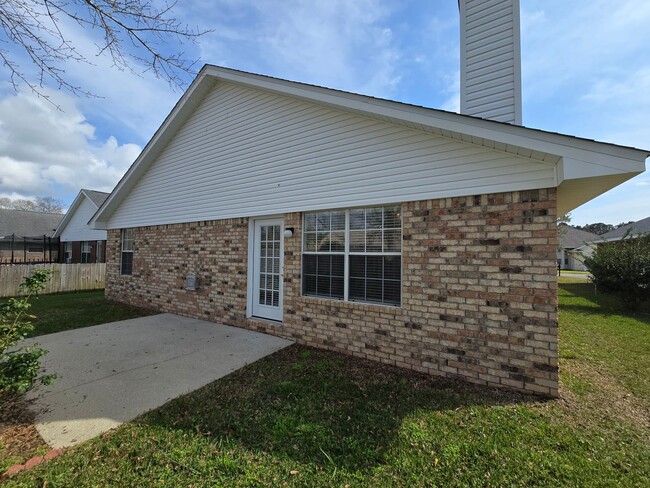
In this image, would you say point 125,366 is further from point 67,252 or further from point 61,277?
point 67,252

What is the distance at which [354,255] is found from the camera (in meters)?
5.21

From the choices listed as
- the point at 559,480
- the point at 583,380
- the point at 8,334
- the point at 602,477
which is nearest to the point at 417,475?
the point at 559,480

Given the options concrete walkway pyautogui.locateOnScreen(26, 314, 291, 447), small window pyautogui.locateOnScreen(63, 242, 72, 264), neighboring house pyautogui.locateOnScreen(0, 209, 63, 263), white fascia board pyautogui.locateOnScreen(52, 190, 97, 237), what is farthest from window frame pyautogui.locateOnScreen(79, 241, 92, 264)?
concrete walkway pyautogui.locateOnScreen(26, 314, 291, 447)

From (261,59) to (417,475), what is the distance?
7824 mm

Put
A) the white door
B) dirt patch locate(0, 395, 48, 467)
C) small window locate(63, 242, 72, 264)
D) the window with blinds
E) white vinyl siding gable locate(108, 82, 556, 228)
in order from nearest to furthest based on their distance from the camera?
dirt patch locate(0, 395, 48, 467)
white vinyl siding gable locate(108, 82, 556, 228)
the window with blinds
the white door
small window locate(63, 242, 72, 264)

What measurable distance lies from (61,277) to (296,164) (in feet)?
49.2

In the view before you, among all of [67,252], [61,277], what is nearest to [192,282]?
[61,277]

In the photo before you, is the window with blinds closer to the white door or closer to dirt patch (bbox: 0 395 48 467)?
the white door

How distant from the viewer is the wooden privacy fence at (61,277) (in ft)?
41.5

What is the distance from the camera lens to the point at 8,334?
3.22 m

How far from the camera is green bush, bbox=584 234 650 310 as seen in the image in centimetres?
948

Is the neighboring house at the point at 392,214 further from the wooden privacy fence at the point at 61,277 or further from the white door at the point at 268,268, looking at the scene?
the wooden privacy fence at the point at 61,277

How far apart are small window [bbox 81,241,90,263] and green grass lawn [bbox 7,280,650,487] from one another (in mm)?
21036

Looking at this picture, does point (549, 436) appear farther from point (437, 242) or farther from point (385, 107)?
point (385, 107)
